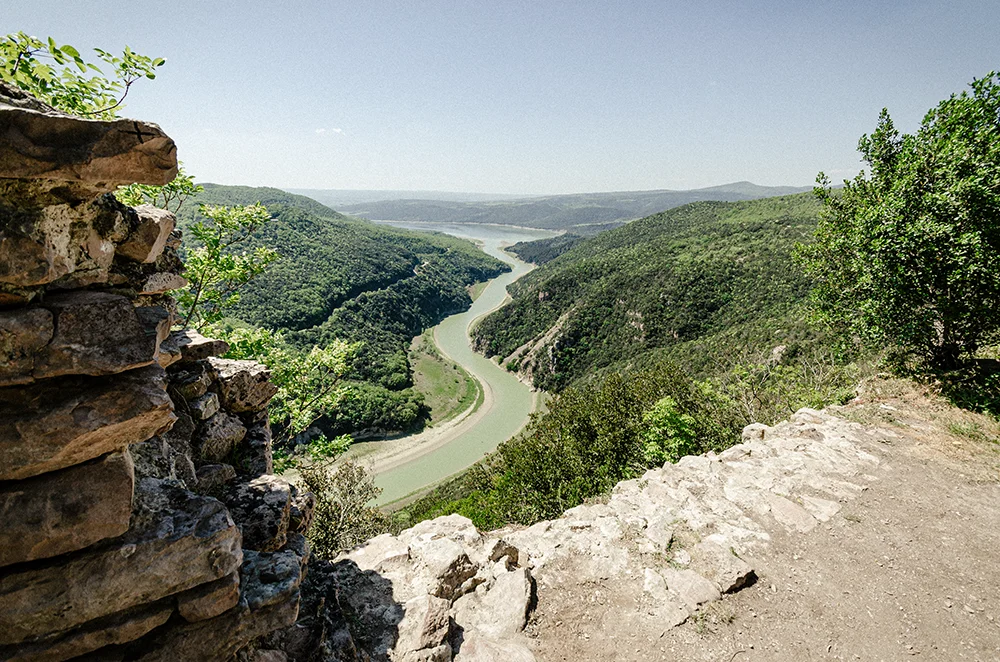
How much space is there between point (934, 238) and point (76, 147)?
15467 mm

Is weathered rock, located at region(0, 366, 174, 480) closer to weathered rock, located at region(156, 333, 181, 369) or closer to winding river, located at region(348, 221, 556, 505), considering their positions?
weathered rock, located at region(156, 333, 181, 369)

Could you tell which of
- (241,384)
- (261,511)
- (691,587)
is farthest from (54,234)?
(691,587)

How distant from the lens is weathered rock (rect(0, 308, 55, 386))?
3.24 m

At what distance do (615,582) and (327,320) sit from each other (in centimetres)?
9714

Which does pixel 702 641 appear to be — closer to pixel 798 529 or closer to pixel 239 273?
pixel 798 529

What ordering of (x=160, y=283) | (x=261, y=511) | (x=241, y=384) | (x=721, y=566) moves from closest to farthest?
(x=160, y=283) < (x=261, y=511) < (x=241, y=384) < (x=721, y=566)

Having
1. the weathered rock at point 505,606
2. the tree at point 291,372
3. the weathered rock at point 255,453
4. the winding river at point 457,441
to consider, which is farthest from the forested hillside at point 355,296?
the weathered rock at point 505,606

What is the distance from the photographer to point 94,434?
3.62 m

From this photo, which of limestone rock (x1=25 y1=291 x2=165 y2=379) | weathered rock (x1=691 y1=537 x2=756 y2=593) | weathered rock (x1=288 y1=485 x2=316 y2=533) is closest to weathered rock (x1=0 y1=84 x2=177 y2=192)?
limestone rock (x1=25 y1=291 x2=165 y2=379)

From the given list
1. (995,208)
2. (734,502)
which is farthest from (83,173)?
(995,208)

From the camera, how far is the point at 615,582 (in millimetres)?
7109

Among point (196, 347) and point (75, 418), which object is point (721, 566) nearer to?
point (75, 418)

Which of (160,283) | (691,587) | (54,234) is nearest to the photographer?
(54,234)

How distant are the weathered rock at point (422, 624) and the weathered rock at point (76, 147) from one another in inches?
239
